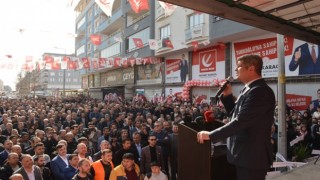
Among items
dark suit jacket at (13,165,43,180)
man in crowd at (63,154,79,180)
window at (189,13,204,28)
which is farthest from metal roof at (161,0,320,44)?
window at (189,13,204,28)

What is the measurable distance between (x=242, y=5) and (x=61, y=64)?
2547 cm

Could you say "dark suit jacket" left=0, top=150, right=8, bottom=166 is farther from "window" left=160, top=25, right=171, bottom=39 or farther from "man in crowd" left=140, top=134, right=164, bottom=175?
"window" left=160, top=25, right=171, bottom=39

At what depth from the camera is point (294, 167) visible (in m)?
6.39

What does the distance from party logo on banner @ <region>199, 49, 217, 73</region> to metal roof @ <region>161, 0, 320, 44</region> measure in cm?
1626

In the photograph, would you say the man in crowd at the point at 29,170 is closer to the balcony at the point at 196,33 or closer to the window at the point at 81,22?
the balcony at the point at 196,33

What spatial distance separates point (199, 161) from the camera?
258 centimetres

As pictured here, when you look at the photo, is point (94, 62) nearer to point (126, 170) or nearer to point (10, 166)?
point (10, 166)

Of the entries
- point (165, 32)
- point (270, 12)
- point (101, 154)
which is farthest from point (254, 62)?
point (165, 32)

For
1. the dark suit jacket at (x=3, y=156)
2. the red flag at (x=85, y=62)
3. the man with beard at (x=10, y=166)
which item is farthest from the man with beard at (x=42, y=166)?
the red flag at (x=85, y=62)

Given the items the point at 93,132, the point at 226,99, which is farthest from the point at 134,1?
the point at 226,99

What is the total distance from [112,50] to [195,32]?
70.5ft

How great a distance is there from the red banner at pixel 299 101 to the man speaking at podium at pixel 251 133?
45.5 feet

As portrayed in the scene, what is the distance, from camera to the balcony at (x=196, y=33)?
20688mm

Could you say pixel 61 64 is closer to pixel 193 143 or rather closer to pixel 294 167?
pixel 294 167
